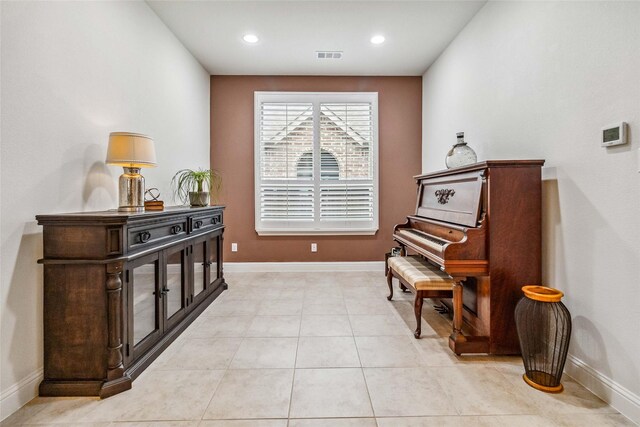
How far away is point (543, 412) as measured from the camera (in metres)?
1.55

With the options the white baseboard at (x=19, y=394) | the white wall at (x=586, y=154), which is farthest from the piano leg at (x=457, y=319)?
the white baseboard at (x=19, y=394)

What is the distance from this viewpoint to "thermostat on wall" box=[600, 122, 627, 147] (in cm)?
152

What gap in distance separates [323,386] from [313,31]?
333cm

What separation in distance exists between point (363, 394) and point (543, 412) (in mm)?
916

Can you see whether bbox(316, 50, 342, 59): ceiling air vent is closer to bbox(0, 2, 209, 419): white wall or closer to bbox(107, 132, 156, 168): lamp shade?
bbox(0, 2, 209, 419): white wall

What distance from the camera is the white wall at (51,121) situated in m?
1.56

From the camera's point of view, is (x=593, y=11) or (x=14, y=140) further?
(x=593, y=11)

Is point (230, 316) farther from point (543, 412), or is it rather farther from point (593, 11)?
point (593, 11)

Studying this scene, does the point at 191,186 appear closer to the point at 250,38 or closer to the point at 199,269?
the point at 199,269

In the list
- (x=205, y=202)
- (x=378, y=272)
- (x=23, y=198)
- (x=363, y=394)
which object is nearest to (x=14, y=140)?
(x=23, y=198)

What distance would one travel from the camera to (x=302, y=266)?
4457 mm

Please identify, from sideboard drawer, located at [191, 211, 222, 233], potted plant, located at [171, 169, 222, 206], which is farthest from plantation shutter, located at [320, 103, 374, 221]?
potted plant, located at [171, 169, 222, 206]

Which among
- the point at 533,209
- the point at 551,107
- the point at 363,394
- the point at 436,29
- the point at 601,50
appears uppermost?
the point at 436,29

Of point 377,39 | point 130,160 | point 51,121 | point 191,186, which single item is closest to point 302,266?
point 191,186
